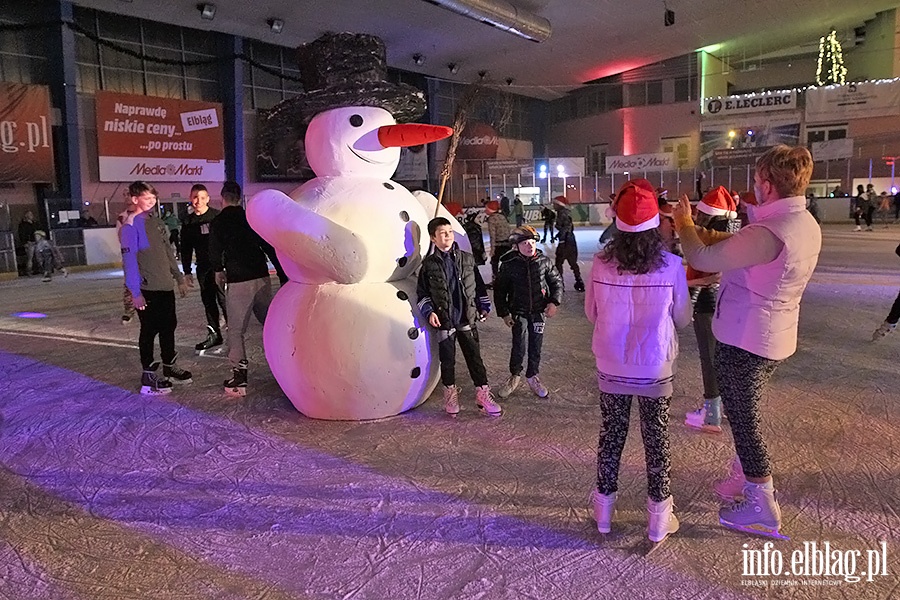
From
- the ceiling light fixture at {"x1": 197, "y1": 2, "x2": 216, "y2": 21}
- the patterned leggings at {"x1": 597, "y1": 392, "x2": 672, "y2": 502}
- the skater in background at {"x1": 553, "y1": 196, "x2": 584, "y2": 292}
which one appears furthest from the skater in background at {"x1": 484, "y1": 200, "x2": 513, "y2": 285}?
the ceiling light fixture at {"x1": 197, "y1": 2, "x2": 216, "y2": 21}

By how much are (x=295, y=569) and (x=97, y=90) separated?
18412 mm

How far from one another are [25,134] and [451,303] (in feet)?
50.5

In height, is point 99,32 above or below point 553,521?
above

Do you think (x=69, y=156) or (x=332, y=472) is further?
(x=69, y=156)

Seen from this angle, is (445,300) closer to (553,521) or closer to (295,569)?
(553,521)

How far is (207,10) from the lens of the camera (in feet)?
53.9

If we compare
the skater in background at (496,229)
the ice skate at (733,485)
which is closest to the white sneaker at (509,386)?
the ice skate at (733,485)

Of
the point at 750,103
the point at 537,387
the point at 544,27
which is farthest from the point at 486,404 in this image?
the point at 750,103

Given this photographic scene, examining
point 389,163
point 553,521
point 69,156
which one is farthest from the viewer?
point 69,156

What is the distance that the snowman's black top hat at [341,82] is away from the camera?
13.3 feet

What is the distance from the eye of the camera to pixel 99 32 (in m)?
17.7

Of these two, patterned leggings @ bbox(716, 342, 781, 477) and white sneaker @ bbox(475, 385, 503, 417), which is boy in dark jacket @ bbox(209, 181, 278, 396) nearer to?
white sneaker @ bbox(475, 385, 503, 417)

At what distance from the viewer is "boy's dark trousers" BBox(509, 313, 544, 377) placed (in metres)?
4.35

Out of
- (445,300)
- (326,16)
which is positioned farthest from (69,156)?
(445,300)
